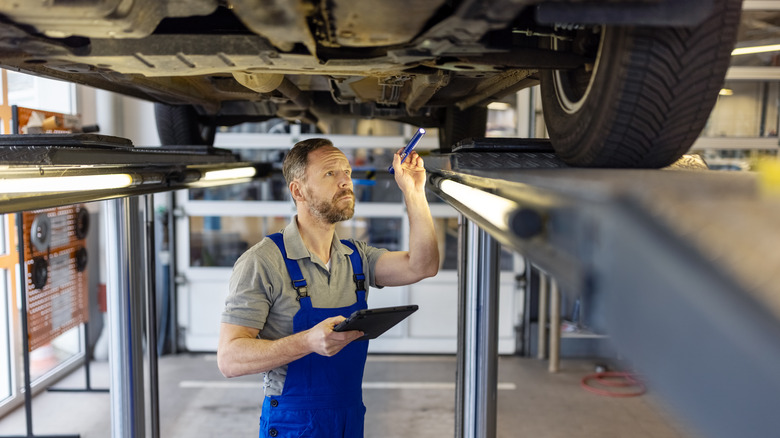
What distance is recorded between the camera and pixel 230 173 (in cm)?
243

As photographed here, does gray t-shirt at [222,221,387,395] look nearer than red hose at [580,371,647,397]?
Yes

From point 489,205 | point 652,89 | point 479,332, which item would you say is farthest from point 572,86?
point 479,332

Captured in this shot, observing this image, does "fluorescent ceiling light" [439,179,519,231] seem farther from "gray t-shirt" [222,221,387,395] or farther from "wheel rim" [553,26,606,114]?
"gray t-shirt" [222,221,387,395]

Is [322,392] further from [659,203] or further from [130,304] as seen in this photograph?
[659,203]

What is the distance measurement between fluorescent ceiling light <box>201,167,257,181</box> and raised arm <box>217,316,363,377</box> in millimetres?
623

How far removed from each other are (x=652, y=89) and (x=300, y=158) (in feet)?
4.29

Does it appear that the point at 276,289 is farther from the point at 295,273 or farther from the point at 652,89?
the point at 652,89

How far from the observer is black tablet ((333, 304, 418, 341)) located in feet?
4.87

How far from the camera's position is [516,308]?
17.0 ft

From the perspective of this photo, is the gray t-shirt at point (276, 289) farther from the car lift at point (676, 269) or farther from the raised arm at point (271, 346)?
the car lift at point (676, 269)

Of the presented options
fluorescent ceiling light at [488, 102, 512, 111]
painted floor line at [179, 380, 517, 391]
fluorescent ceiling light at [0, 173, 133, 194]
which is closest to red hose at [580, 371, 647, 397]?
painted floor line at [179, 380, 517, 391]

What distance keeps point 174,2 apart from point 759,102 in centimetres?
540

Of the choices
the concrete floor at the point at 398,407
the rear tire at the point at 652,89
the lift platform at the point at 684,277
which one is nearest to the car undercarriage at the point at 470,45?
the rear tire at the point at 652,89

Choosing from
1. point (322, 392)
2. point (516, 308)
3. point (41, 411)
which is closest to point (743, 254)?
point (322, 392)
